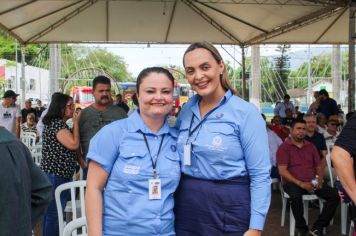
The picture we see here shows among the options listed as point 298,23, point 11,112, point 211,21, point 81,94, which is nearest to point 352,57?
point 298,23

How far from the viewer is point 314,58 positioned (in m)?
49.8

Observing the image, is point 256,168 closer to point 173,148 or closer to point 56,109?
point 173,148

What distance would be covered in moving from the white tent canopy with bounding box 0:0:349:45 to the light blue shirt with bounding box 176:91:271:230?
7345 mm

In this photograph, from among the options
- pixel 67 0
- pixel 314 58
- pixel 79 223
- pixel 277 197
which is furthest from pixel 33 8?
pixel 314 58

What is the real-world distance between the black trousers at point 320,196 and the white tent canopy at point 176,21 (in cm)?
495

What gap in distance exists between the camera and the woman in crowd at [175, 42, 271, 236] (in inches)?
64.8

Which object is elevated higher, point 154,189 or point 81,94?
point 81,94

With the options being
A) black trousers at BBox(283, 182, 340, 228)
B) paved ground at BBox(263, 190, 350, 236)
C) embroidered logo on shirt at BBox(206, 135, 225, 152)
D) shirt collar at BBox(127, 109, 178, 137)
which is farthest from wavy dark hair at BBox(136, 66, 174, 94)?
paved ground at BBox(263, 190, 350, 236)

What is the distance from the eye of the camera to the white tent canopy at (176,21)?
30.5 ft

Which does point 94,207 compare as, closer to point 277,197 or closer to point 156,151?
point 156,151

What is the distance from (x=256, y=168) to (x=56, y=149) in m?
2.29

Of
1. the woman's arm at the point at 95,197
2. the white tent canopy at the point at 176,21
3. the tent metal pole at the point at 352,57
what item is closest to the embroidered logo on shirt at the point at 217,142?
the woman's arm at the point at 95,197

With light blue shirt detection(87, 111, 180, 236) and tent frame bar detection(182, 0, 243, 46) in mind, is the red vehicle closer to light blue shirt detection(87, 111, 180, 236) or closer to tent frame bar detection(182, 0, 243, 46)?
tent frame bar detection(182, 0, 243, 46)

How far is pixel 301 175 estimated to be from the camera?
452 cm
